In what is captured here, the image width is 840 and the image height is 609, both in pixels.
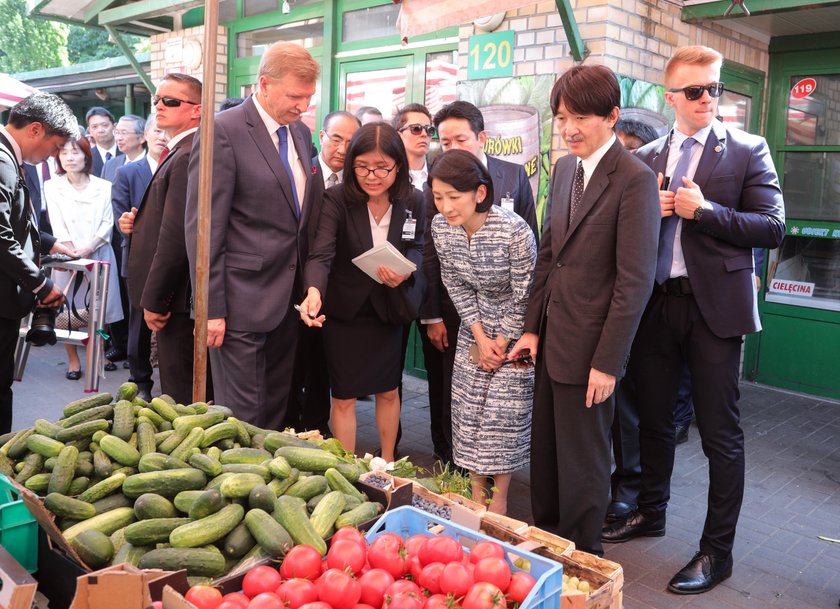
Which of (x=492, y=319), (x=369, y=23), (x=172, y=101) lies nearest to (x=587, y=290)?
(x=492, y=319)

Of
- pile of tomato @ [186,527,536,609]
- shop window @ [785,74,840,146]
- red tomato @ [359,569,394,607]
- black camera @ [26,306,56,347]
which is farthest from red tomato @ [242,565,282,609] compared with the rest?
shop window @ [785,74,840,146]

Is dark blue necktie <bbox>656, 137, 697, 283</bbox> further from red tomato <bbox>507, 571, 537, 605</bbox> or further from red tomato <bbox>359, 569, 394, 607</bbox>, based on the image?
red tomato <bbox>359, 569, 394, 607</bbox>

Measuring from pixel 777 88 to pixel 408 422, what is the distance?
447 cm

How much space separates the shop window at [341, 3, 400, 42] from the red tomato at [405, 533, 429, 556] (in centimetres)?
610

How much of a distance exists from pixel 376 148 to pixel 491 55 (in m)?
2.55

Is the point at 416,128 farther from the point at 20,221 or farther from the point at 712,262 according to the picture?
the point at 20,221

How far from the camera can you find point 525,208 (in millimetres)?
4602

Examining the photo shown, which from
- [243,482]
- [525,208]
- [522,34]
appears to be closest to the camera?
[243,482]

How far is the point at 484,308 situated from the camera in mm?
3879

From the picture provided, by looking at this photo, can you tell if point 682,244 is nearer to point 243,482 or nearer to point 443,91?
point 243,482

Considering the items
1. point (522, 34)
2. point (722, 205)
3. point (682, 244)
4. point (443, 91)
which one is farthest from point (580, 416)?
point (443, 91)

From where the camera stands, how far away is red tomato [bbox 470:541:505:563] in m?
2.05

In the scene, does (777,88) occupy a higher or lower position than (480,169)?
higher

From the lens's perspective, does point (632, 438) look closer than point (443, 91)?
Yes
